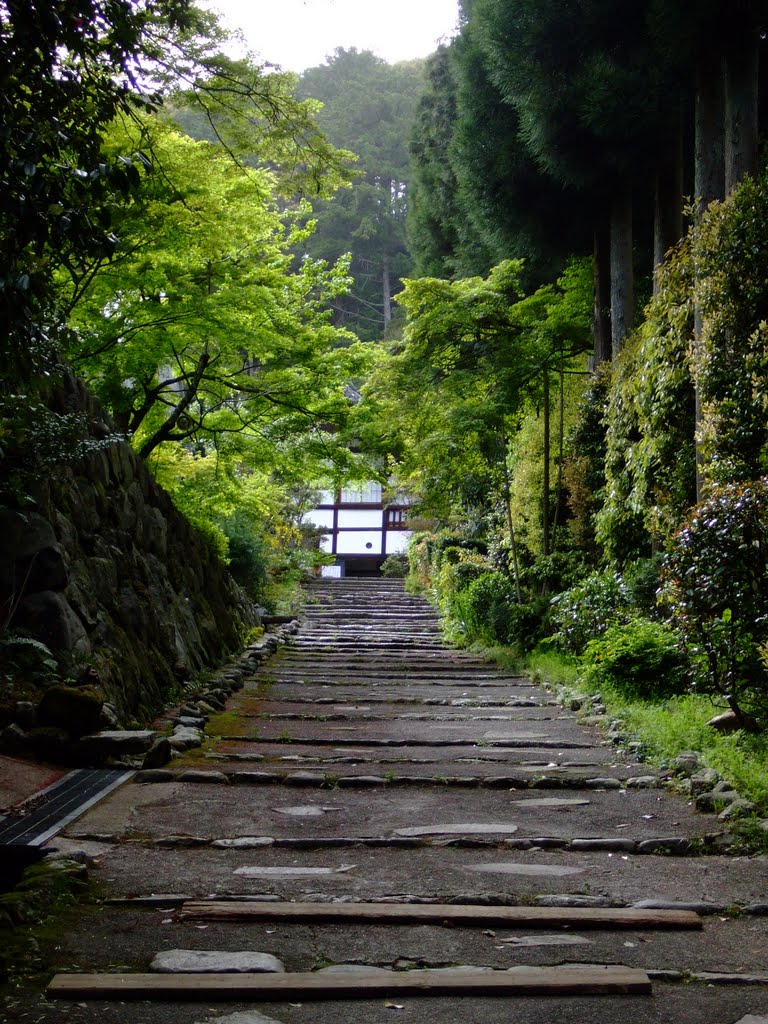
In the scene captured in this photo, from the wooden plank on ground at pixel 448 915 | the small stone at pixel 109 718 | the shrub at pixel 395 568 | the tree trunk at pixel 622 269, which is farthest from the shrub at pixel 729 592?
the shrub at pixel 395 568

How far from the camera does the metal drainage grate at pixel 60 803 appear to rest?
463cm

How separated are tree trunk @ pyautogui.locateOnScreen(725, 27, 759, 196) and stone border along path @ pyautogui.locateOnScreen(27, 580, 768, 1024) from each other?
18.8ft

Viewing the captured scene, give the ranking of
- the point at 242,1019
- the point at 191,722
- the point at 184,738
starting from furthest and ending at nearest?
1. the point at 191,722
2. the point at 184,738
3. the point at 242,1019

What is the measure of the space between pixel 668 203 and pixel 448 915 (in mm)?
10762

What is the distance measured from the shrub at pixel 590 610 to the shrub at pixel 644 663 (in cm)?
99

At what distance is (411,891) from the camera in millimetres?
4133

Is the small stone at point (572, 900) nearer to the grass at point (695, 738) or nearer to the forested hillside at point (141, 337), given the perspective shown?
the grass at point (695, 738)

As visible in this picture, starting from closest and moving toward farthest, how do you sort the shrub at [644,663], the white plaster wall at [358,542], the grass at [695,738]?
A: the grass at [695,738], the shrub at [644,663], the white plaster wall at [358,542]

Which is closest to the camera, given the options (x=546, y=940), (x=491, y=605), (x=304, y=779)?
(x=546, y=940)

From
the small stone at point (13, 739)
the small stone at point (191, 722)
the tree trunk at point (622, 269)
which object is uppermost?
the tree trunk at point (622, 269)

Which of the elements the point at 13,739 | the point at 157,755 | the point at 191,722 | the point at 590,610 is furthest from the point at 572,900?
the point at 590,610

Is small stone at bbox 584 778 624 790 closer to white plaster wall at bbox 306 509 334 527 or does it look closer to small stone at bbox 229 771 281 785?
small stone at bbox 229 771 281 785

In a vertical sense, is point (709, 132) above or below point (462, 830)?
above

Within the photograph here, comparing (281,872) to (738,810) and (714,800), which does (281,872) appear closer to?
(738,810)
